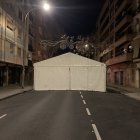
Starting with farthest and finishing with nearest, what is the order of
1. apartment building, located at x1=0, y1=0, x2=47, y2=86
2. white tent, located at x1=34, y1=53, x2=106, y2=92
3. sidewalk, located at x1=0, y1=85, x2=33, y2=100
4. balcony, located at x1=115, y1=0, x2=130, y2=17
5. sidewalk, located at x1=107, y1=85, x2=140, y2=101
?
balcony, located at x1=115, y1=0, x2=130, y2=17 → apartment building, located at x1=0, y1=0, x2=47, y2=86 → white tent, located at x1=34, y1=53, x2=106, y2=92 → sidewalk, located at x1=107, y1=85, x2=140, y2=101 → sidewalk, located at x1=0, y1=85, x2=33, y2=100

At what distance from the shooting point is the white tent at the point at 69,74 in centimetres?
3725

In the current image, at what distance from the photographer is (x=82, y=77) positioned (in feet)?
124

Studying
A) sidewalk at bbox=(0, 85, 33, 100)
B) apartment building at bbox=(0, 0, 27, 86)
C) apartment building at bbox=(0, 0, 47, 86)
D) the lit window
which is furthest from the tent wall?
the lit window

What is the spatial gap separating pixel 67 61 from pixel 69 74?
5.02 feet

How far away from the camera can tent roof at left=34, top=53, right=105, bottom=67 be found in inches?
1468

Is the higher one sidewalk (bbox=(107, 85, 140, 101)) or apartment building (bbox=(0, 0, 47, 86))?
apartment building (bbox=(0, 0, 47, 86))

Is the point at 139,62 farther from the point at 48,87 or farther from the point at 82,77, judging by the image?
the point at 48,87

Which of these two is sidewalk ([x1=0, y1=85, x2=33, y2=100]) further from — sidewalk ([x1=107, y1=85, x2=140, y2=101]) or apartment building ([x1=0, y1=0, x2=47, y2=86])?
sidewalk ([x1=107, y1=85, x2=140, y2=101])

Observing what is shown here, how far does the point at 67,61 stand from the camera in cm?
3759

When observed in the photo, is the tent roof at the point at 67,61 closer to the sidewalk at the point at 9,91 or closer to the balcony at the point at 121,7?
the sidewalk at the point at 9,91

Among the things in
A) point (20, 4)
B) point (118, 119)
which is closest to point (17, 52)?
point (20, 4)

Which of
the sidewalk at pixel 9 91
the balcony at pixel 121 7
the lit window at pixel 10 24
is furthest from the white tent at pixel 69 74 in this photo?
the balcony at pixel 121 7

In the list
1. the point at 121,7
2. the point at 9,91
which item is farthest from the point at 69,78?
the point at 121,7

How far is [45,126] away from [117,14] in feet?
169
